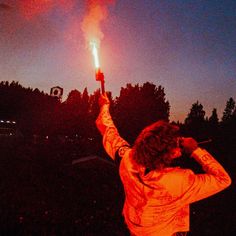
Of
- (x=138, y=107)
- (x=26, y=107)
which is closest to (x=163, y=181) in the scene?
(x=138, y=107)

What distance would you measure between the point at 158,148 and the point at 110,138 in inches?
32.0

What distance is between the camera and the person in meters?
2.87

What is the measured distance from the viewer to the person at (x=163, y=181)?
2.87 metres

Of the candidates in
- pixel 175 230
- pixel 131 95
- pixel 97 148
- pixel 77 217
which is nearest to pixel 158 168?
pixel 175 230

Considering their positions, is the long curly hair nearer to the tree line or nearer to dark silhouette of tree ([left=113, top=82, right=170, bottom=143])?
the tree line

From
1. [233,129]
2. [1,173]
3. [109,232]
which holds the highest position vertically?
[233,129]

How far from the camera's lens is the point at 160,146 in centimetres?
288

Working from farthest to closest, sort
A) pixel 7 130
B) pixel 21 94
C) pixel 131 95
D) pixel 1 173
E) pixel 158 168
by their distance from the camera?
1. pixel 21 94
2. pixel 7 130
3. pixel 131 95
4. pixel 1 173
5. pixel 158 168

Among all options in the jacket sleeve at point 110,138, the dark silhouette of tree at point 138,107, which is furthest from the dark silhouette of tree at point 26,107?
the jacket sleeve at point 110,138

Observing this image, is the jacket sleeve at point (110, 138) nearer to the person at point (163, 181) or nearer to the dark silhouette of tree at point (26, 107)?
the person at point (163, 181)

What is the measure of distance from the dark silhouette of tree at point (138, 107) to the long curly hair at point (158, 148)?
38.9m

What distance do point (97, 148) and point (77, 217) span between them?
23.3 metres

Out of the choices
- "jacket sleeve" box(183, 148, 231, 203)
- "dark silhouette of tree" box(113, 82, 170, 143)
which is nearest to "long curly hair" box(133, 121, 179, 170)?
"jacket sleeve" box(183, 148, 231, 203)

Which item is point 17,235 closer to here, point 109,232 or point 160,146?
point 109,232
